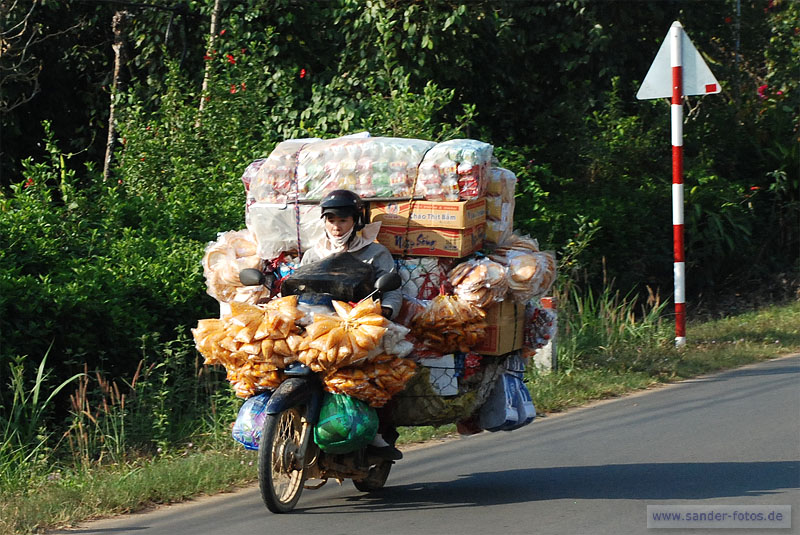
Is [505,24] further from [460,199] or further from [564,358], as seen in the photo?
[460,199]

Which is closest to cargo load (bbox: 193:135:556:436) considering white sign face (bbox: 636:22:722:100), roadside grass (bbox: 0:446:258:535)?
roadside grass (bbox: 0:446:258:535)

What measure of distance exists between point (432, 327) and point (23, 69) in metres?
9.51

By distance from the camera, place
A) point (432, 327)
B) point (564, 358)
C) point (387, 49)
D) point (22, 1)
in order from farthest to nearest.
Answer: point (22, 1) → point (387, 49) → point (564, 358) → point (432, 327)

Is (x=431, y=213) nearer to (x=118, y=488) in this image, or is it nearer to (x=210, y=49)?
(x=118, y=488)

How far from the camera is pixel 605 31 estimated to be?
556 inches

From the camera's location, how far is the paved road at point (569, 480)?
18.6 ft

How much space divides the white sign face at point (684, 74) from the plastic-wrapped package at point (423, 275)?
5.30 metres

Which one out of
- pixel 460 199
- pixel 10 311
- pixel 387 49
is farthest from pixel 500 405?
pixel 387 49

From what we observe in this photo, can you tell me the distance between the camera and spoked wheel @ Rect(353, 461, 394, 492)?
247 inches

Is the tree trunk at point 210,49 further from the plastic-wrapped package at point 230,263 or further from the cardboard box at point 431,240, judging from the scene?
the cardboard box at point 431,240

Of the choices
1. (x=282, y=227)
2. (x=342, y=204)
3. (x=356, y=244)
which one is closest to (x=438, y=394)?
(x=356, y=244)

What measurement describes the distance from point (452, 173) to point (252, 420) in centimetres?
181

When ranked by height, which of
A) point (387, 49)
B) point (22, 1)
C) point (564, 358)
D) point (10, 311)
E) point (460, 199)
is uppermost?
point (22, 1)

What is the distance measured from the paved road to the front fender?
24.7 inches
